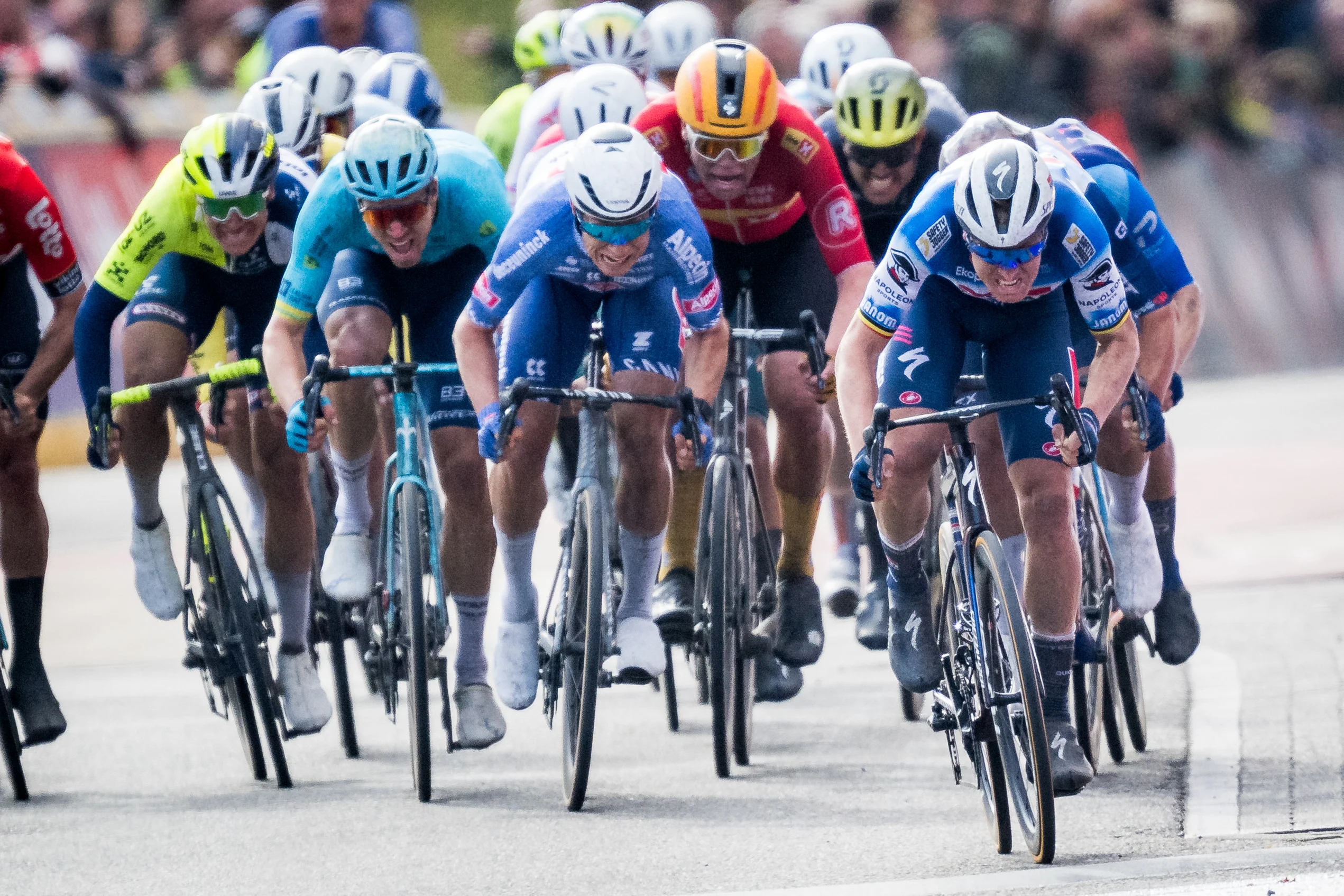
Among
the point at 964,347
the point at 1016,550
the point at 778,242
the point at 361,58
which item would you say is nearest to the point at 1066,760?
the point at 1016,550

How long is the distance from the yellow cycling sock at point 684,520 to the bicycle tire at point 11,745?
219cm

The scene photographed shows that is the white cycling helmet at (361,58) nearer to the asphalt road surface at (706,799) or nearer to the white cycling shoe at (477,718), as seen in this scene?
the asphalt road surface at (706,799)

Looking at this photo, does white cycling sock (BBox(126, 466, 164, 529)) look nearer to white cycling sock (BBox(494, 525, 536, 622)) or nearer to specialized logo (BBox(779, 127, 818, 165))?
white cycling sock (BBox(494, 525, 536, 622))

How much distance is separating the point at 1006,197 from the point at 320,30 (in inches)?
253

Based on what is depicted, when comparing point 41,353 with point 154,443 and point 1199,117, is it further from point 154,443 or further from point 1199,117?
point 1199,117

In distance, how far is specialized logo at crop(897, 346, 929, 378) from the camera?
236 inches

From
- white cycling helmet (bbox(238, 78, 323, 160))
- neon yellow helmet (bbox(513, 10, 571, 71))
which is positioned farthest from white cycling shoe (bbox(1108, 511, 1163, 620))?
neon yellow helmet (bbox(513, 10, 571, 71))

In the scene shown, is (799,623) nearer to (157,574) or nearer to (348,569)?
(348,569)

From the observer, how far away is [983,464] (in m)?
6.45

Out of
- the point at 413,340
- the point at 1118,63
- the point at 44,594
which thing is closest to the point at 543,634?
the point at 413,340

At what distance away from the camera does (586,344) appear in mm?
6758

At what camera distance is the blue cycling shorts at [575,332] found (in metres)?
A: 6.57

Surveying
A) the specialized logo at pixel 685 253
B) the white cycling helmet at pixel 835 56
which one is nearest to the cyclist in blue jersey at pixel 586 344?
the specialized logo at pixel 685 253

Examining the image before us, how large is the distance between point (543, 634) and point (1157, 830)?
6.27ft
